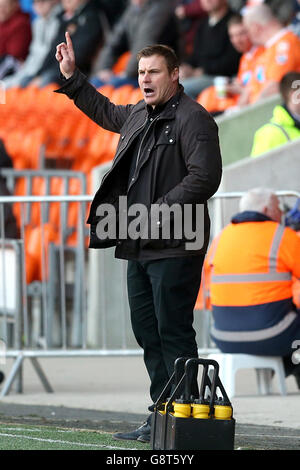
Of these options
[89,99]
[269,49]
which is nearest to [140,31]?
[269,49]

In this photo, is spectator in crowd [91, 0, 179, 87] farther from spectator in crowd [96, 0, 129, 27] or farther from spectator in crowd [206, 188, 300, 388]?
spectator in crowd [206, 188, 300, 388]

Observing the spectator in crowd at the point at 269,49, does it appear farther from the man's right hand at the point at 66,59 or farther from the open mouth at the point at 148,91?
the open mouth at the point at 148,91

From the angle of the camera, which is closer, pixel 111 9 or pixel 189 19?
pixel 189 19

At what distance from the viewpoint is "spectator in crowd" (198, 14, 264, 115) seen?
13.1 metres

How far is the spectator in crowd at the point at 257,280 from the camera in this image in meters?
8.71

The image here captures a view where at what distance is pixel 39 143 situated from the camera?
49.3 ft

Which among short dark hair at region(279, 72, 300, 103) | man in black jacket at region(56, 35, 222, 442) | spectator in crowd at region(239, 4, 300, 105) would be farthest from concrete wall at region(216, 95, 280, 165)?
man in black jacket at region(56, 35, 222, 442)

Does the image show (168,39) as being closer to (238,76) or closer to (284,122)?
(238,76)

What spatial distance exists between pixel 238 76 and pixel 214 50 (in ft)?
2.59

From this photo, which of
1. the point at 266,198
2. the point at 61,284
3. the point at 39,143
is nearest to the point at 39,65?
the point at 39,143

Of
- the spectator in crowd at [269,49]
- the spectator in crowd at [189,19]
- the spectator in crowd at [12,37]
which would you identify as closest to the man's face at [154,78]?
the spectator in crowd at [269,49]

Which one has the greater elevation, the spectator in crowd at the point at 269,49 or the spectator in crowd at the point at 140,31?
the spectator in crowd at the point at 140,31

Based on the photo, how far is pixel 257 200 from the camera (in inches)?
348

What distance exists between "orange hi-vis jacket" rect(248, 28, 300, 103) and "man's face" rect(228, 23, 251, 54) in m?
0.96
